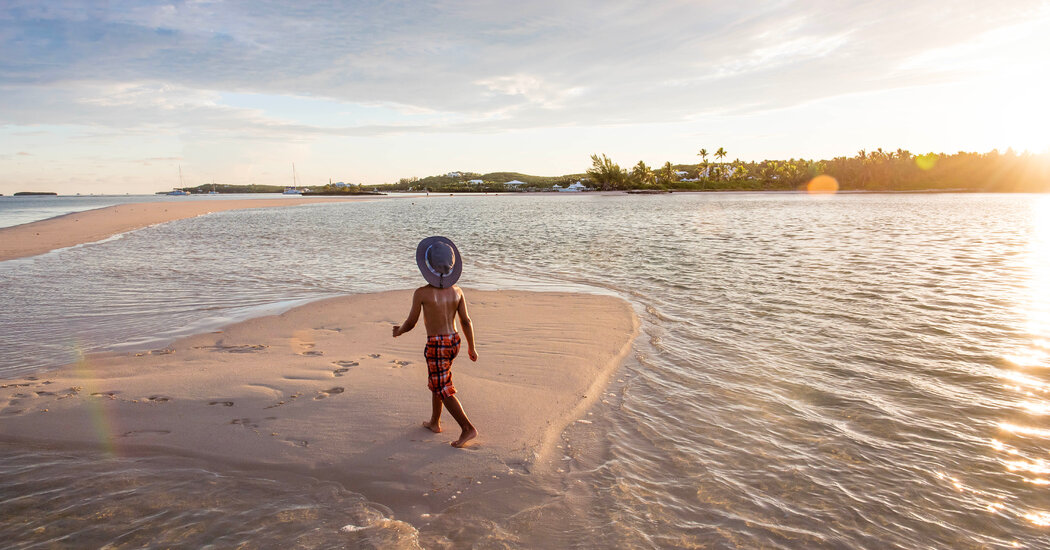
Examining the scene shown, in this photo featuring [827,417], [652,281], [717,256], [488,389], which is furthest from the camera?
[717,256]

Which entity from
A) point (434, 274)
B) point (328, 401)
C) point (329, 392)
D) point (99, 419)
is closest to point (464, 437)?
point (434, 274)

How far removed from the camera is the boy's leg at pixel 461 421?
4.68 metres

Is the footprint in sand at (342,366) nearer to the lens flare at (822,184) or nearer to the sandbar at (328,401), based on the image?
the sandbar at (328,401)

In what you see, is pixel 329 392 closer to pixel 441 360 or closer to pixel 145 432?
pixel 145 432

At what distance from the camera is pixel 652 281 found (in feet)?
46.2

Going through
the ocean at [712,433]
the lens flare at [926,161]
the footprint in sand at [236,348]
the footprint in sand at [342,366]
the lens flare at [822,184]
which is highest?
the lens flare at [926,161]

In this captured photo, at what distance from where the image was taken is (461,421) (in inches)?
187

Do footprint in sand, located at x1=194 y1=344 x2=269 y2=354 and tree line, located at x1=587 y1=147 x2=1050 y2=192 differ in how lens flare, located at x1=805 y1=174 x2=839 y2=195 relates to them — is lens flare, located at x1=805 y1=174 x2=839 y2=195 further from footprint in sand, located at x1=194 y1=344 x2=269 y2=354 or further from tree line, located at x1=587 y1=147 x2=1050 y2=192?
footprint in sand, located at x1=194 y1=344 x2=269 y2=354

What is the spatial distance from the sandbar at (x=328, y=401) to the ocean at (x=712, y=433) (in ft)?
0.97

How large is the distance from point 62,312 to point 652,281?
13788 millimetres

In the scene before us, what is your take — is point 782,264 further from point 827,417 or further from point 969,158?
point 969,158

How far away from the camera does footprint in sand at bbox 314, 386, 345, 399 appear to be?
5.77 metres

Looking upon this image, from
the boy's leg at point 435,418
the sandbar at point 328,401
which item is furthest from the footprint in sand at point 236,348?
the boy's leg at point 435,418

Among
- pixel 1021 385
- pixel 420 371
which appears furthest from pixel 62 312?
pixel 1021 385
